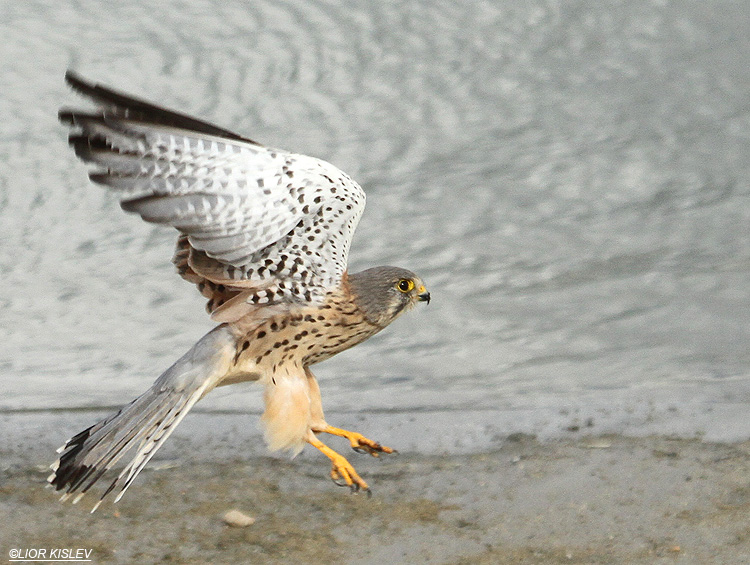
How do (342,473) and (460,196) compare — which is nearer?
(342,473)

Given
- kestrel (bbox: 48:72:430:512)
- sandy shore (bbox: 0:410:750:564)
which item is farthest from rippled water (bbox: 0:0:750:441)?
kestrel (bbox: 48:72:430:512)

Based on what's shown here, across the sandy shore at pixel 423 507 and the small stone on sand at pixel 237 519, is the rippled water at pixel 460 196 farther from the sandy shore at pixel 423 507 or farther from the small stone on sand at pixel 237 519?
the small stone on sand at pixel 237 519

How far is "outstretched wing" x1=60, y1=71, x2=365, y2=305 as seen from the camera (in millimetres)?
3270

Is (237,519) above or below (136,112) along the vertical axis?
below

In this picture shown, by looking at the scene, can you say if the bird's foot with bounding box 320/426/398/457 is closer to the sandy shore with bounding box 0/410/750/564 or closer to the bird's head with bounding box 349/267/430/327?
the sandy shore with bounding box 0/410/750/564

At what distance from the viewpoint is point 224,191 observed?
11.1ft

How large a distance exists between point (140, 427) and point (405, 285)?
106cm

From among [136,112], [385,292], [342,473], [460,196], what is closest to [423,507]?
[342,473]

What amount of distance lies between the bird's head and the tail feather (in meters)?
0.51

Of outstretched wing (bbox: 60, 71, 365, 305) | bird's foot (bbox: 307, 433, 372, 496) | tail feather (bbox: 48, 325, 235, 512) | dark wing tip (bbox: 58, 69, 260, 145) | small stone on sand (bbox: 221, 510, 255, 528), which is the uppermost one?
dark wing tip (bbox: 58, 69, 260, 145)

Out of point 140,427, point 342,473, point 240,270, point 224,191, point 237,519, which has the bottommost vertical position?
point 237,519

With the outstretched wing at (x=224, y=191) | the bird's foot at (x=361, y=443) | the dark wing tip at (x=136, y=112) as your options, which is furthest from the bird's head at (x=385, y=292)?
the dark wing tip at (x=136, y=112)

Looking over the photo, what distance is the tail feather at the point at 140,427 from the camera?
137 inches

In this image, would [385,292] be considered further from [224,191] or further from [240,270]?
[224,191]
